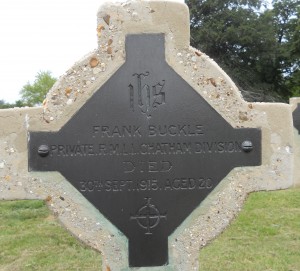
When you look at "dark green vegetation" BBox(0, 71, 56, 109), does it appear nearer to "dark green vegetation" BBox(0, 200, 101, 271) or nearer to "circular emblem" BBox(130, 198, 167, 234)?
"dark green vegetation" BBox(0, 200, 101, 271)

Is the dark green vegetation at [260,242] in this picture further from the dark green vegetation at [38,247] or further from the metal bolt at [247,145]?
the metal bolt at [247,145]

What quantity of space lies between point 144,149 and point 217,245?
3.19 m

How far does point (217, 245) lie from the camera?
18.5 feet

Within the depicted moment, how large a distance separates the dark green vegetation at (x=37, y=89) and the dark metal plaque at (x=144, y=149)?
5011cm

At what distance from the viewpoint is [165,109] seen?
2.74m

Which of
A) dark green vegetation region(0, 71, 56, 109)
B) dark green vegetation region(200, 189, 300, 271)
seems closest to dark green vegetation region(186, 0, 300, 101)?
dark green vegetation region(0, 71, 56, 109)

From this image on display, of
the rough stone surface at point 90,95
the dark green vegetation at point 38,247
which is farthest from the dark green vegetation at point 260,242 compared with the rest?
the rough stone surface at point 90,95

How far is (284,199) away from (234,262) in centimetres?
348

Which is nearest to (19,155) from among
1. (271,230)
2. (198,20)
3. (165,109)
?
(165,109)

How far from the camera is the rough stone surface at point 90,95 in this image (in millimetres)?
2713

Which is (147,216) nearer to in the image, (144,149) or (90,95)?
(144,149)

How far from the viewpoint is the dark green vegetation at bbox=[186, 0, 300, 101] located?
112ft

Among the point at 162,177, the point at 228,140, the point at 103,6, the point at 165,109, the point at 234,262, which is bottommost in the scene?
the point at 234,262

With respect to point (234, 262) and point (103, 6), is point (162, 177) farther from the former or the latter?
point (234, 262)
